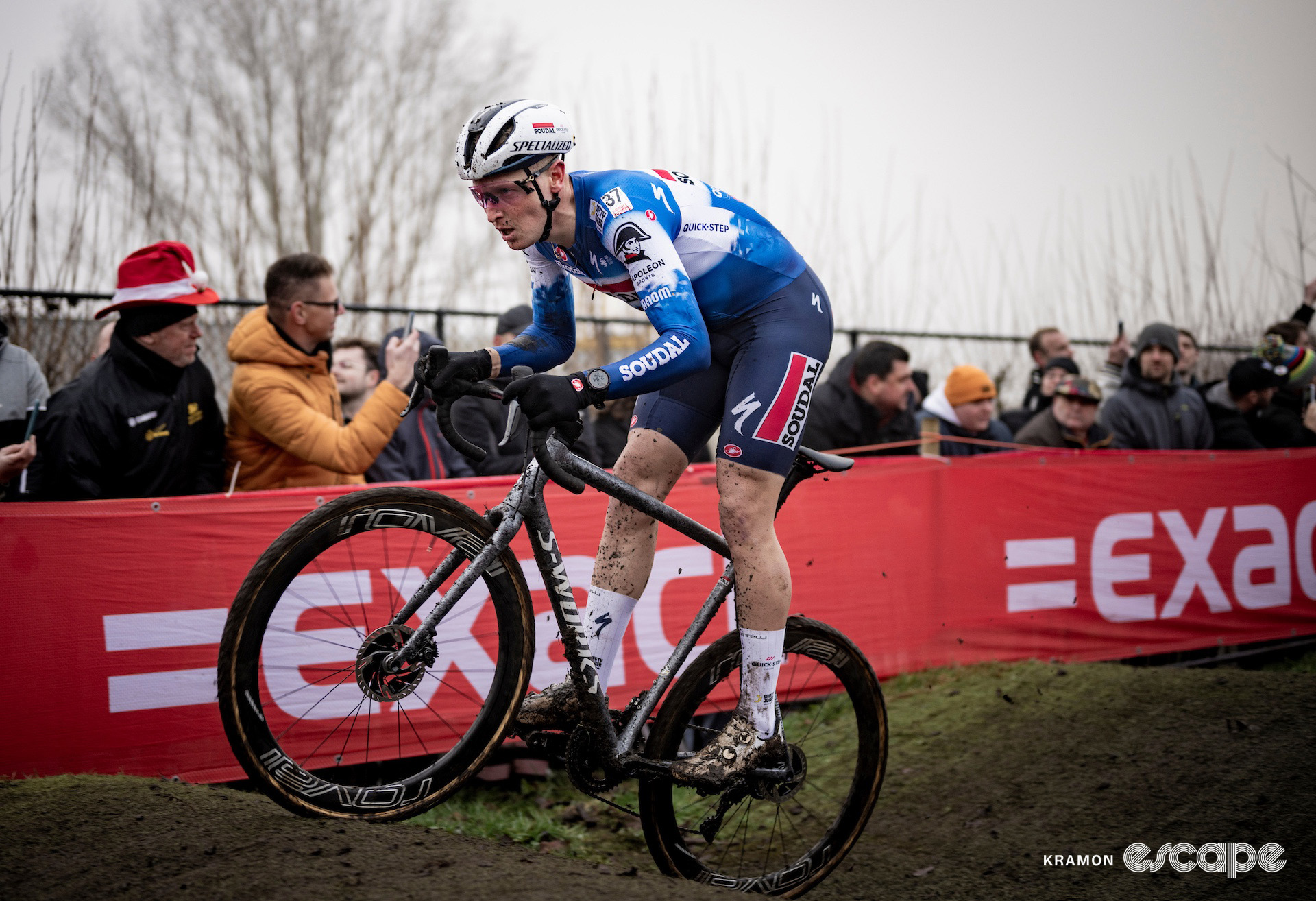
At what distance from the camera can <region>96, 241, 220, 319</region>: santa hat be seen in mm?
4449

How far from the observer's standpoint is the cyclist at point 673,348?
295 centimetres

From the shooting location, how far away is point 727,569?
353 cm

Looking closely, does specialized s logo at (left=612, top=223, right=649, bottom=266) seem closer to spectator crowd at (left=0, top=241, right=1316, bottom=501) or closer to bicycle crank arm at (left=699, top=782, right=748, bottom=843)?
spectator crowd at (left=0, top=241, right=1316, bottom=501)

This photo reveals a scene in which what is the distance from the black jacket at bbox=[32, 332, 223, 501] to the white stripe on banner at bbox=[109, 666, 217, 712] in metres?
0.84

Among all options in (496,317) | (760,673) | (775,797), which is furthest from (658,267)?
(496,317)

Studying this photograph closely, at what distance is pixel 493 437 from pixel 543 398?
11.1 feet

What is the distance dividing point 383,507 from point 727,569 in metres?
1.29

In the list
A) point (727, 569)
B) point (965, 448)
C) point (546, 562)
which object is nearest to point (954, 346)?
point (965, 448)

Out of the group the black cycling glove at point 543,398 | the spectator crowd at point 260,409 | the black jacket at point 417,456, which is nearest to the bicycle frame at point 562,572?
the black cycling glove at point 543,398

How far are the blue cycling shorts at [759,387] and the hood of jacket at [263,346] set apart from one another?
→ 2.18 m

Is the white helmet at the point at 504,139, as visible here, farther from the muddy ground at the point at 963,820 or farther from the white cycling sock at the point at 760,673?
the muddy ground at the point at 963,820

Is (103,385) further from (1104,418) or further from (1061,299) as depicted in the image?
(1061,299)

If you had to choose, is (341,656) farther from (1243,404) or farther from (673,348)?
(1243,404)

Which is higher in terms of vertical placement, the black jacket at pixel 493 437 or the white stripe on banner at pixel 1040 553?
the black jacket at pixel 493 437
